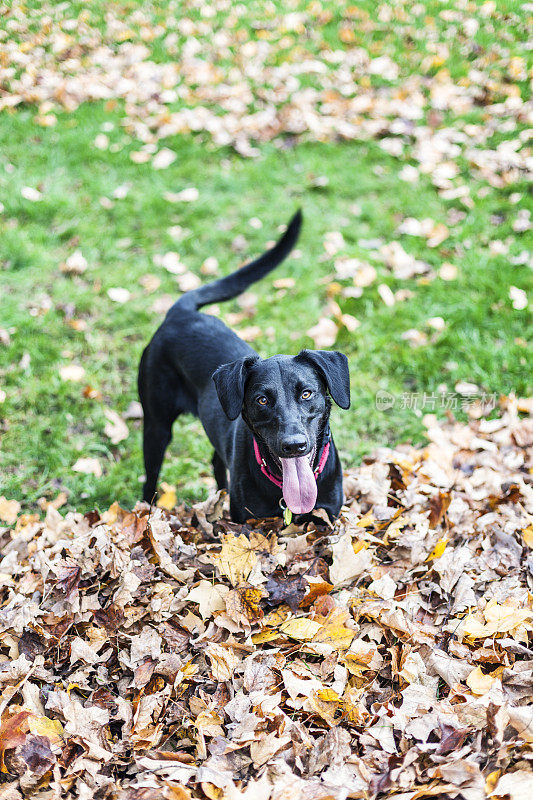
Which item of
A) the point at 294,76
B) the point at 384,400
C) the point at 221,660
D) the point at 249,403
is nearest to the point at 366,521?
the point at 249,403

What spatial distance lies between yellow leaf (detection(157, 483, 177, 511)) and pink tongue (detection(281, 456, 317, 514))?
4.22 feet

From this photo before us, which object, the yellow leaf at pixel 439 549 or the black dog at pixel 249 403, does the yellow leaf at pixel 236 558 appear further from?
the yellow leaf at pixel 439 549

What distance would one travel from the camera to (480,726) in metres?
2.03

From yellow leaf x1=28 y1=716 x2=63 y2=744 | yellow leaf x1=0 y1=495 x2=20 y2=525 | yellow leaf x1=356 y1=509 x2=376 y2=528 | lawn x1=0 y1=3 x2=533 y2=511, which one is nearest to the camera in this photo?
yellow leaf x1=28 y1=716 x2=63 y2=744

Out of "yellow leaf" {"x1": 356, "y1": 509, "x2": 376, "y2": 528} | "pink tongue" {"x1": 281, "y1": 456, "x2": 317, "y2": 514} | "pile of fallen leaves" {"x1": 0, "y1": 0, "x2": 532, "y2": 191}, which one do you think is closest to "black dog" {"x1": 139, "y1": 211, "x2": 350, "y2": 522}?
"pink tongue" {"x1": 281, "y1": 456, "x2": 317, "y2": 514}

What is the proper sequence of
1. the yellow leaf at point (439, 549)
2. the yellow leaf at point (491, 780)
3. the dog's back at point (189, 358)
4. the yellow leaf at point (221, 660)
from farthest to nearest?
the dog's back at point (189, 358), the yellow leaf at point (439, 549), the yellow leaf at point (221, 660), the yellow leaf at point (491, 780)

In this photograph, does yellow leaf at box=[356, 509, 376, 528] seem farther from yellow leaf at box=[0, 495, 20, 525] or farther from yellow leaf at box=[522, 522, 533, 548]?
yellow leaf at box=[0, 495, 20, 525]

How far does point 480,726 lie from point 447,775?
0.70 feet

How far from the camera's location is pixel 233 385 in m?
2.74

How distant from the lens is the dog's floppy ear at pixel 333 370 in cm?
275

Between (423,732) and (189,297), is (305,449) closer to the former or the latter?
(423,732)

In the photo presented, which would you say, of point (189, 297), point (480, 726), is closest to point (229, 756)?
point (480, 726)

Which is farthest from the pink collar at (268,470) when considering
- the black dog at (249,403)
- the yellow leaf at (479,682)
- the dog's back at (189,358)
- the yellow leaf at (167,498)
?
the yellow leaf at (167,498)

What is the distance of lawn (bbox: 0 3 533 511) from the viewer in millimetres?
4250
